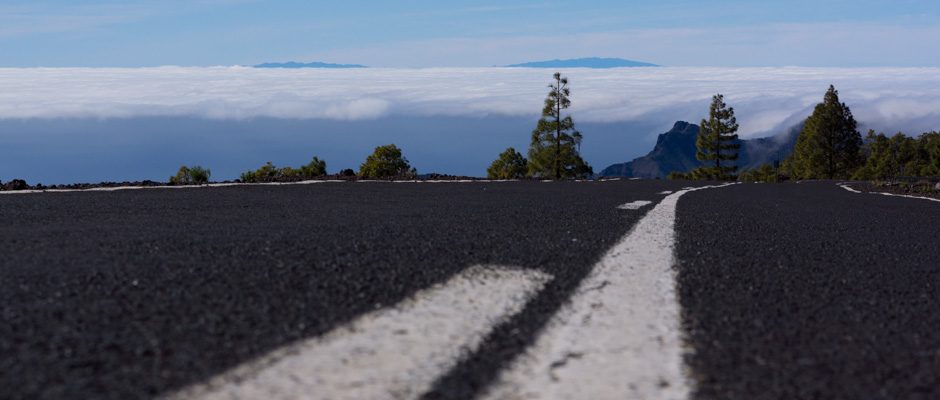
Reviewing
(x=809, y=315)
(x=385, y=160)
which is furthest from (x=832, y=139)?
(x=809, y=315)

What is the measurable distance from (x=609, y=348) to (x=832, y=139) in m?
90.2

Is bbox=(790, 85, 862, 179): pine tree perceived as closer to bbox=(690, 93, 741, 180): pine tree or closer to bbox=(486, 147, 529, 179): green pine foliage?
bbox=(690, 93, 741, 180): pine tree

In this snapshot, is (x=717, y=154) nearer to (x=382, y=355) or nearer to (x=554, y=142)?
(x=554, y=142)

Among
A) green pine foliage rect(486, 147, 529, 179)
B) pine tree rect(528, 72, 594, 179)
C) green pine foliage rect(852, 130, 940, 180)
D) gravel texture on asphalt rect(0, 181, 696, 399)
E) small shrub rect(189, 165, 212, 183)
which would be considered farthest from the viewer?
green pine foliage rect(852, 130, 940, 180)

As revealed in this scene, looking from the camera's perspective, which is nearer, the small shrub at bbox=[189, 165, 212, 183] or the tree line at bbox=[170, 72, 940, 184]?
the small shrub at bbox=[189, 165, 212, 183]

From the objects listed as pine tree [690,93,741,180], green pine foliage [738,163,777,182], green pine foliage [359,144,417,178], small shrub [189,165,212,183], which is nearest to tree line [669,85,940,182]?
pine tree [690,93,741,180]

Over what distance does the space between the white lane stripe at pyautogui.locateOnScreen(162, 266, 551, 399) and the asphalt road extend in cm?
7

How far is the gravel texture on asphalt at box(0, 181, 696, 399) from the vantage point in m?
2.04

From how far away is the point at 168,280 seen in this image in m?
3.15

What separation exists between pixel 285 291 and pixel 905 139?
128m

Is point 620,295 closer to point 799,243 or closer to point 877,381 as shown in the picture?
point 877,381

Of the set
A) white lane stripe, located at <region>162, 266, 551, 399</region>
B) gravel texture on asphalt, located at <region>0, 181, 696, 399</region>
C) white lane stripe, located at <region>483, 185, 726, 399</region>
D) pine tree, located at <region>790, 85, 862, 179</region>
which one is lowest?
white lane stripe, located at <region>483, 185, 726, 399</region>

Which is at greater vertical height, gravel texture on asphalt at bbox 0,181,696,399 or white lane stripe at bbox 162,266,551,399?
gravel texture on asphalt at bbox 0,181,696,399

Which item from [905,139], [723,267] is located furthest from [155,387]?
[905,139]
